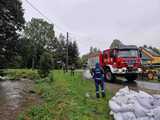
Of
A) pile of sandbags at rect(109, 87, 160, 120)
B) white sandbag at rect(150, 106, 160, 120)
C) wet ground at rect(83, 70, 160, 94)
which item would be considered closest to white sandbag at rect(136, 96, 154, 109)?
pile of sandbags at rect(109, 87, 160, 120)

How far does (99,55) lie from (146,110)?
14.2m

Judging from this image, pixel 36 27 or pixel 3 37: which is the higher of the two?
pixel 36 27

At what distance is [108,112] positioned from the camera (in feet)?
28.5

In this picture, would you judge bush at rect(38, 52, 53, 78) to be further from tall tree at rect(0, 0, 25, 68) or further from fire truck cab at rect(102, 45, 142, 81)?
fire truck cab at rect(102, 45, 142, 81)

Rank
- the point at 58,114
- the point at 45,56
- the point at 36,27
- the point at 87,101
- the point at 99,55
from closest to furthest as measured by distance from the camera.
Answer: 1. the point at 58,114
2. the point at 87,101
3. the point at 99,55
4. the point at 45,56
5. the point at 36,27

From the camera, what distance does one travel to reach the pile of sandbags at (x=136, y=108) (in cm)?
706

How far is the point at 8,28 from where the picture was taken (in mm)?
29547

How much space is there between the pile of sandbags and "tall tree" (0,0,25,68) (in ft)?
73.2

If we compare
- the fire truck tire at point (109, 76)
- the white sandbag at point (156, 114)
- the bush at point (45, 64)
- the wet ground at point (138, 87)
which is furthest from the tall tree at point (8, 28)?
the white sandbag at point (156, 114)

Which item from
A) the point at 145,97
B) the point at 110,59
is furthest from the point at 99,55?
the point at 145,97

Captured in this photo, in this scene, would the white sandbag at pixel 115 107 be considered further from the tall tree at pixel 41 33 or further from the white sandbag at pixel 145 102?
the tall tree at pixel 41 33

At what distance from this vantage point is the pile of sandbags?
7.06 metres

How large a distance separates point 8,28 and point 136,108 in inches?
990

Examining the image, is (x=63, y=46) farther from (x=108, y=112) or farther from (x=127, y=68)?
(x=108, y=112)
